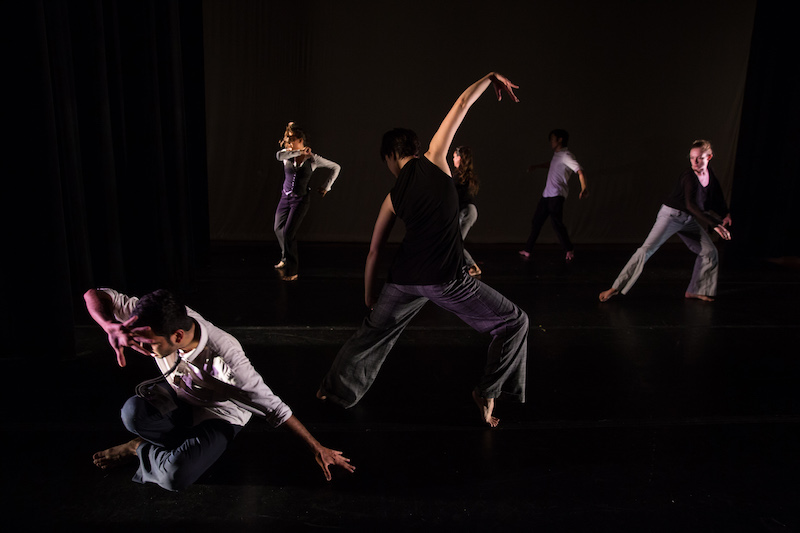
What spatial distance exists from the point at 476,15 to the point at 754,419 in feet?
19.9

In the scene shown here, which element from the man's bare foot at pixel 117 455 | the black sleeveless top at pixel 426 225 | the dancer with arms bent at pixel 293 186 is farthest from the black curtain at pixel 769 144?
the man's bare foot at pixel 117 455

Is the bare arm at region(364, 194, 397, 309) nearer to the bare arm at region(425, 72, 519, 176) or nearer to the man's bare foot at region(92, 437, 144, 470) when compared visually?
the bare arm at region(425, 72, 519, 176)

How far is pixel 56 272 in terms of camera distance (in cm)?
372

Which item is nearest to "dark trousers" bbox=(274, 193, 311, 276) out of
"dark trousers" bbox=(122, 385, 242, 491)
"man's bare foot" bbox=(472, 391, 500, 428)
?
"man's bare foot" bbox=(472, 391, 500, 428)

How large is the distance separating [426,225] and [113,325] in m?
1.31

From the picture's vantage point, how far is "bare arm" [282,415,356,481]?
93.5 inches

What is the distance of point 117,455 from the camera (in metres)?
2.64

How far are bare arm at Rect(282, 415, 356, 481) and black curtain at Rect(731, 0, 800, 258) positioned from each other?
6.63 metres

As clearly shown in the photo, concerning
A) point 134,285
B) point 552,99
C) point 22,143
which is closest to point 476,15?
point 552,99

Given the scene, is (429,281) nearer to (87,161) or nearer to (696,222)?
(696,222)

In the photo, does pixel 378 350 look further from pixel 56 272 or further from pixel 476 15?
pixel 476 15

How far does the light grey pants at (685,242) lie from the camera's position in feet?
17.0

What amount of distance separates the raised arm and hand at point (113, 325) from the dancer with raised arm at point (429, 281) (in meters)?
1.06

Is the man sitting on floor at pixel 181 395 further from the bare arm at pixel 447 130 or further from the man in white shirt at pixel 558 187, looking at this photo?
the man in white shirt at pixel 558 187
